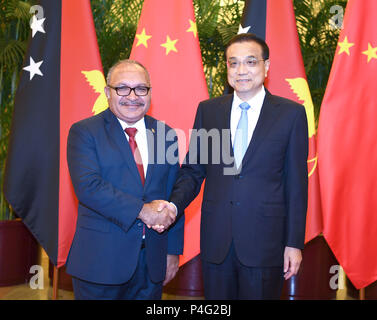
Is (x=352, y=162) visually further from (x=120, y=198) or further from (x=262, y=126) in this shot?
(x=120, y=198)

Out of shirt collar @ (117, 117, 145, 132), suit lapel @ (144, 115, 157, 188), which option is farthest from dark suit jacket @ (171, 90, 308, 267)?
shirt collar @ (117, 117, 145, 132)

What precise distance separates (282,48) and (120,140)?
1879 millimetres

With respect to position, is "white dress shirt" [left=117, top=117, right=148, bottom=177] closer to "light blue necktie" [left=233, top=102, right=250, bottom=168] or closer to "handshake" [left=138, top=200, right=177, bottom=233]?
"handshake" [left=138, top=200, right=177, bottom=233]

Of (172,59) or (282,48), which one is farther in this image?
(172,59)

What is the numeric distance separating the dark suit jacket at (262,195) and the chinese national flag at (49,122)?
5.31 ft

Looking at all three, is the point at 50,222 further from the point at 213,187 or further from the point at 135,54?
the point at 213,187

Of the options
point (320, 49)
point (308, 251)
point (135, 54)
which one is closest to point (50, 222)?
point (135, 54)

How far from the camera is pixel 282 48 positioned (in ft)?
11.3

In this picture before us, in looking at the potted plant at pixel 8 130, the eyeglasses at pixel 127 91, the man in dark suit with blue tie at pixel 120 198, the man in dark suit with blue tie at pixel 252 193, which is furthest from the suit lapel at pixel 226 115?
the potted plant at pixel 8 130

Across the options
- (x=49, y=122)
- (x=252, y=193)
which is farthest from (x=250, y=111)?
(x=49, y=122)

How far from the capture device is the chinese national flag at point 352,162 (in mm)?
3293

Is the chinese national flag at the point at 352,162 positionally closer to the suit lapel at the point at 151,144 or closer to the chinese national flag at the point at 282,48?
the chinese national flag at the point at 282,48

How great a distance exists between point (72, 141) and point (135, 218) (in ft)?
1.59

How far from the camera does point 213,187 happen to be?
2.17 m
